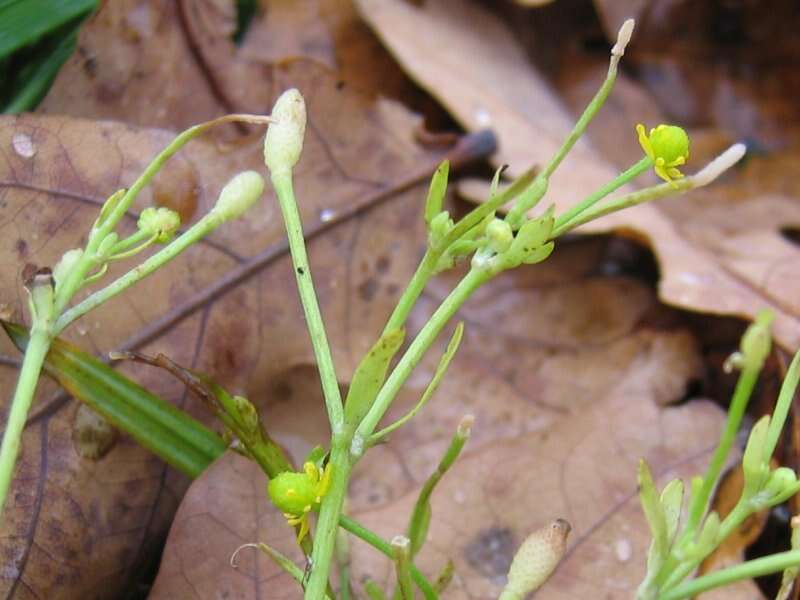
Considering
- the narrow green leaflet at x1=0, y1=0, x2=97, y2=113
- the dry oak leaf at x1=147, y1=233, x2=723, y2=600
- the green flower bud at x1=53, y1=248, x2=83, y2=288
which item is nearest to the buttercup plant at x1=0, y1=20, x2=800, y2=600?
the green flower bud at x1=53, y1=248, x2=83, y2=288

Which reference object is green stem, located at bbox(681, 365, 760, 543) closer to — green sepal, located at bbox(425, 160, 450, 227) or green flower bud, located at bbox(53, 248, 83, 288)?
green sepal, located at bbox(425, 160, 450, 227)

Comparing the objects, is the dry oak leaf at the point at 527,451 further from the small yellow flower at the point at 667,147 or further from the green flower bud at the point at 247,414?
the small yellow flower at the point at 667,147

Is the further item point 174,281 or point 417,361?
point 174,281

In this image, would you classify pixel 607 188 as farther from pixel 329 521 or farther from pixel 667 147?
pixel 329 521

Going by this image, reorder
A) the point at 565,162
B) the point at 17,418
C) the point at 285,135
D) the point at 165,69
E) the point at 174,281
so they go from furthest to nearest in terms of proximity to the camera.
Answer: the point at 565,162
the point at 165,69
the point at 174,281
the point at 285,135
the point at 17,418

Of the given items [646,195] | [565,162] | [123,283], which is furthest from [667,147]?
[565,162]

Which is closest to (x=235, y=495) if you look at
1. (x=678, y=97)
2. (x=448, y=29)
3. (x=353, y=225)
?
(x=353, y=225)

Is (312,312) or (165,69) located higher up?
(165,69)
